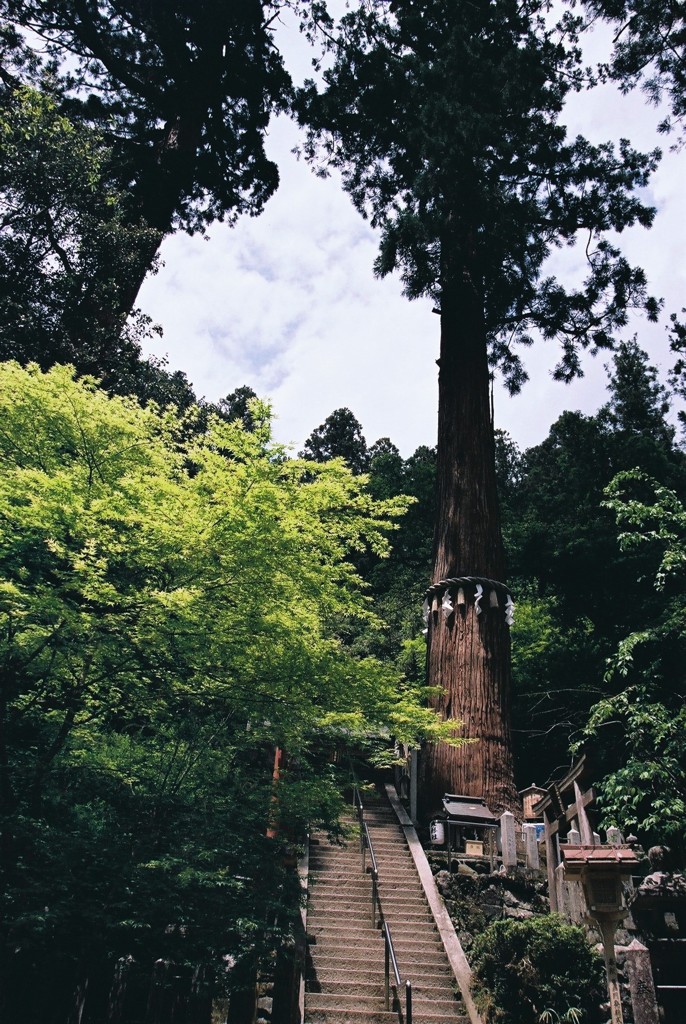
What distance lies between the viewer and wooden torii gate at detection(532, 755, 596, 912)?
23.7ft

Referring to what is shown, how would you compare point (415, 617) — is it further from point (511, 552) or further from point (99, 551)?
point (99, 551)

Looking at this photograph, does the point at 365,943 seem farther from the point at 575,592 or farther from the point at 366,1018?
the point at 575,592

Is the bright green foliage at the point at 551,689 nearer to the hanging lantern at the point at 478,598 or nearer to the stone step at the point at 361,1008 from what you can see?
the hanging lantern at the point at 478,598

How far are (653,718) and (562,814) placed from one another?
2872mm

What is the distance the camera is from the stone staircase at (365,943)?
278 inches

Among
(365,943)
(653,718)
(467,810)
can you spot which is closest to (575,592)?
(653,718)

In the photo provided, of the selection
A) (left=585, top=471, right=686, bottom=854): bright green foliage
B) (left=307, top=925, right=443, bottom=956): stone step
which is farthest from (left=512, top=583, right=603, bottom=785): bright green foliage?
(left=307, top=925, right=443, bottom=956): stone step

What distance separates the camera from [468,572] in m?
12.0

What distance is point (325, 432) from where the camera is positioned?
39.0 m

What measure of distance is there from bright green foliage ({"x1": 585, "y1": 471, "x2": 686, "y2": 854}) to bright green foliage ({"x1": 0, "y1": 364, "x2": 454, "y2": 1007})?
4.36 meters

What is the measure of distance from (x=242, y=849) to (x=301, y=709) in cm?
137

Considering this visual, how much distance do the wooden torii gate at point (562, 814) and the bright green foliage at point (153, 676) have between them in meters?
2.10

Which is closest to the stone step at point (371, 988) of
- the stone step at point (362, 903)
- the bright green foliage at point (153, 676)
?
the stone step at point (362, 903)


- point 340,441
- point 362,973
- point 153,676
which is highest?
point 340,441
